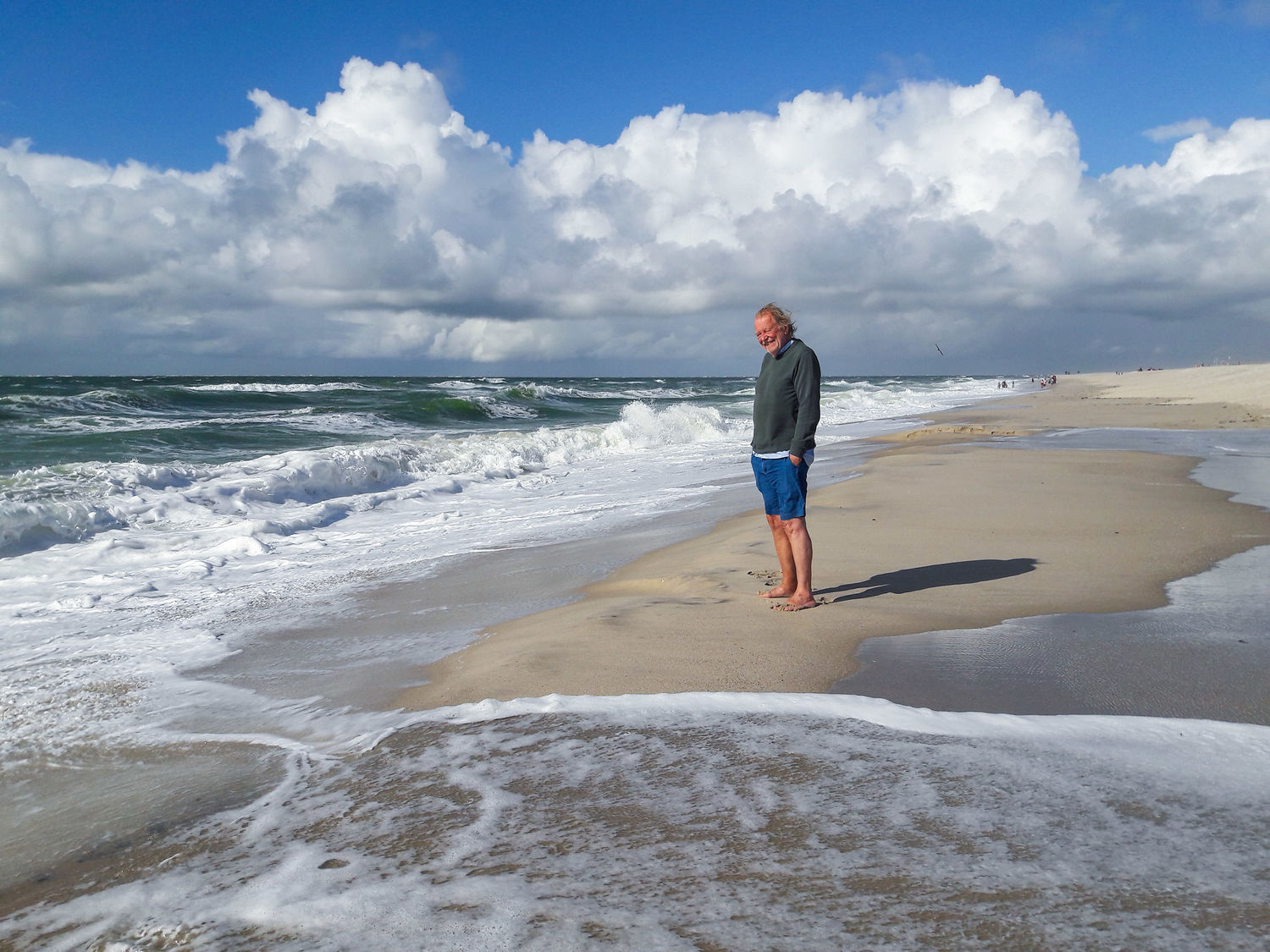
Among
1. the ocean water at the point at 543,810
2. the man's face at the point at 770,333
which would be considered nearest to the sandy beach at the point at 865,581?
the ocean water at the point at 543,810

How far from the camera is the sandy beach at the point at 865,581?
11.7 feet

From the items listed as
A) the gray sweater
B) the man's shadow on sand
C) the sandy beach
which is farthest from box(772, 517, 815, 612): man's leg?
the gray sweater

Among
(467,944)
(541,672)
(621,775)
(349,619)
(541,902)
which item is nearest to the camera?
(467,944)

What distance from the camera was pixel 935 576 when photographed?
5.20 m

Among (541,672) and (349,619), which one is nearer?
(541,672)

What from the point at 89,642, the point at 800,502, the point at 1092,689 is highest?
the point at 800,502

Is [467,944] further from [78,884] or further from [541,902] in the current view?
[78,884]

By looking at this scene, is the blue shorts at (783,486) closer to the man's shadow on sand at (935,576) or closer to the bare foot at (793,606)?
the bare foot at (793,606)

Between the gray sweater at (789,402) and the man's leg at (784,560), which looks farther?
the man's leg at (784,560)

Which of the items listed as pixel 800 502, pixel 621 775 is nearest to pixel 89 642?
pixel 621 775

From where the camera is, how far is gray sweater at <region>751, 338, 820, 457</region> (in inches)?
170

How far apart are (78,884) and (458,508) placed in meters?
8.29

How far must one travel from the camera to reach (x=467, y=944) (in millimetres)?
1749

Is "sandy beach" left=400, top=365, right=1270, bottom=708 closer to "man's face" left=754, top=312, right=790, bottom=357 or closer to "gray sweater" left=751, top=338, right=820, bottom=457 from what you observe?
"gray sweater" left=751, top=338, right=820, bottom=457
